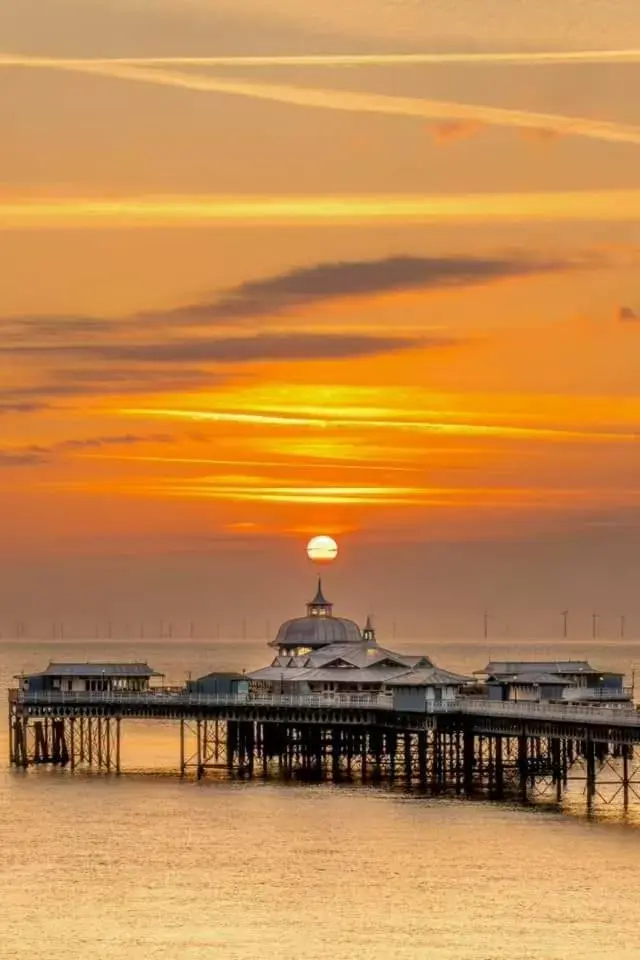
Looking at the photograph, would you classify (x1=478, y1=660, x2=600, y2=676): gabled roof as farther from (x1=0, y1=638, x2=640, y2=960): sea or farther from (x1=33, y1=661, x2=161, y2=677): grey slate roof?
(x1=0, y1=638, x2=640, y2=960): sea

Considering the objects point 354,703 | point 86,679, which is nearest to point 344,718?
point 354,703

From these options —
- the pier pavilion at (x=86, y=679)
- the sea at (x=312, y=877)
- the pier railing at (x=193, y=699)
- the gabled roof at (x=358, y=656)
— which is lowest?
the sea at (x=312, y=877)

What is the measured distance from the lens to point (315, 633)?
164875 millimetres

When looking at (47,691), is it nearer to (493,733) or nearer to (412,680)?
(412,680)

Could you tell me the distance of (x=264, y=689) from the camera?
147m

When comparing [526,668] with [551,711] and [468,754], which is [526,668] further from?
[551,711]

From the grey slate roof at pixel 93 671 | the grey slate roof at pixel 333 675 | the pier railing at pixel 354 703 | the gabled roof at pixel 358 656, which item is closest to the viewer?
the pier railing at pixel 354 703

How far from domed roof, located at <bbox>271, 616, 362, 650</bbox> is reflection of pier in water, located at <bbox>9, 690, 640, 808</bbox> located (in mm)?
6813

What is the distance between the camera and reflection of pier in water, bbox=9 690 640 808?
11875cm

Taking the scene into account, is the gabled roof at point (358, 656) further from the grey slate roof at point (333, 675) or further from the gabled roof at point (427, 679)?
the gabled roof at point (427, 679)

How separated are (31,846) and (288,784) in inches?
A: 1234

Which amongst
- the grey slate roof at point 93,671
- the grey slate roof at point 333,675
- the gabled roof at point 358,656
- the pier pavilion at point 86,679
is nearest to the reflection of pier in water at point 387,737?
the pier pavilion at point 86,679

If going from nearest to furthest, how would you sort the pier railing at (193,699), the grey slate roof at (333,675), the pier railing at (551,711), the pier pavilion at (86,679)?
the pier railing at (551,711) < the pier railing at (193,699) < the grey slate roof at (333,675) < the pier pavilion at (86,679)

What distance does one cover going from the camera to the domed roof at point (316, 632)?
164 meters
